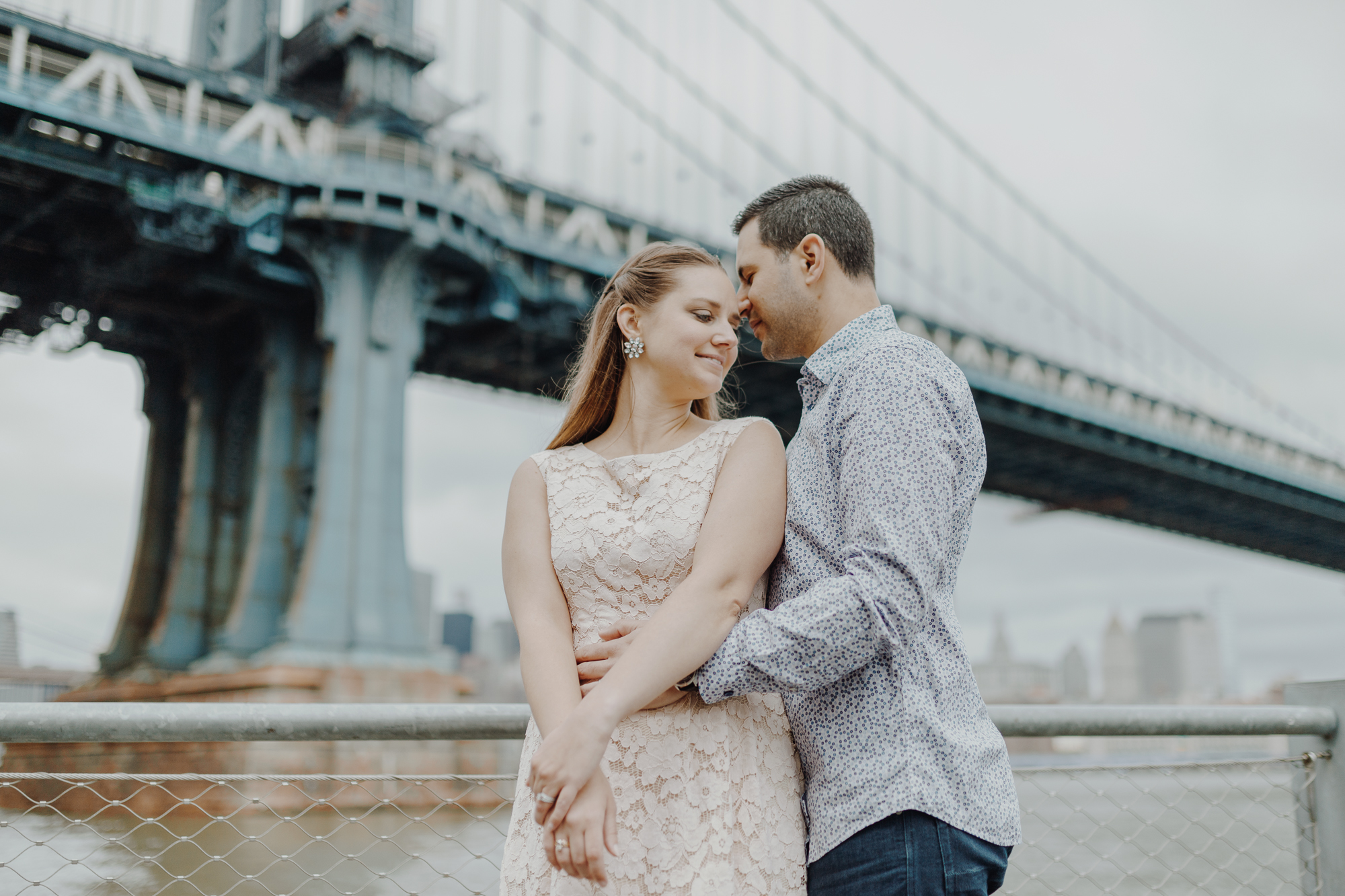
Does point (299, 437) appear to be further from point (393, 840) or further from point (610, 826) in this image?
point (610, 826)

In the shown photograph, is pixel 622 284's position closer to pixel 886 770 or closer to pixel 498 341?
pixel 886 770

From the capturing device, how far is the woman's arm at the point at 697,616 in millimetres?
1202

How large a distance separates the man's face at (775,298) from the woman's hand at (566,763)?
61 cm

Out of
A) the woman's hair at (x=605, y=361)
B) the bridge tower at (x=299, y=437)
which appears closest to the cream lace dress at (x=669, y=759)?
the woman's hair at (x=605, y=361)

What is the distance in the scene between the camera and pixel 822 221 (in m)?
1.48

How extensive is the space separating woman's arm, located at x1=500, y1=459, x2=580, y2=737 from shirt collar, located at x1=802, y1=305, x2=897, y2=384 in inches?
16.6

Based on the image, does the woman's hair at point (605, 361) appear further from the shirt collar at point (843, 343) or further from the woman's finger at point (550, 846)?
the woman's finger at point (550, 846)

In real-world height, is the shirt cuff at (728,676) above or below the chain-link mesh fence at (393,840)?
above

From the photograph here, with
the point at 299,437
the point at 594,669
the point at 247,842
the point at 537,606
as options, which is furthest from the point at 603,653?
the point at 299,437

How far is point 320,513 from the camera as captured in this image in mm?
13664

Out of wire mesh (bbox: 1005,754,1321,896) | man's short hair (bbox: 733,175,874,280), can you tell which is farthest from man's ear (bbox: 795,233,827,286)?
wire mesh (bbox: 1005,754,1321,896)

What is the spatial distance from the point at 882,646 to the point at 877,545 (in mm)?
122

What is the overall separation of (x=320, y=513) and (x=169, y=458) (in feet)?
20.6

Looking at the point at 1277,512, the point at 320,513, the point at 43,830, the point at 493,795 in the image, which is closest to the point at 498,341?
the point at 320,513
